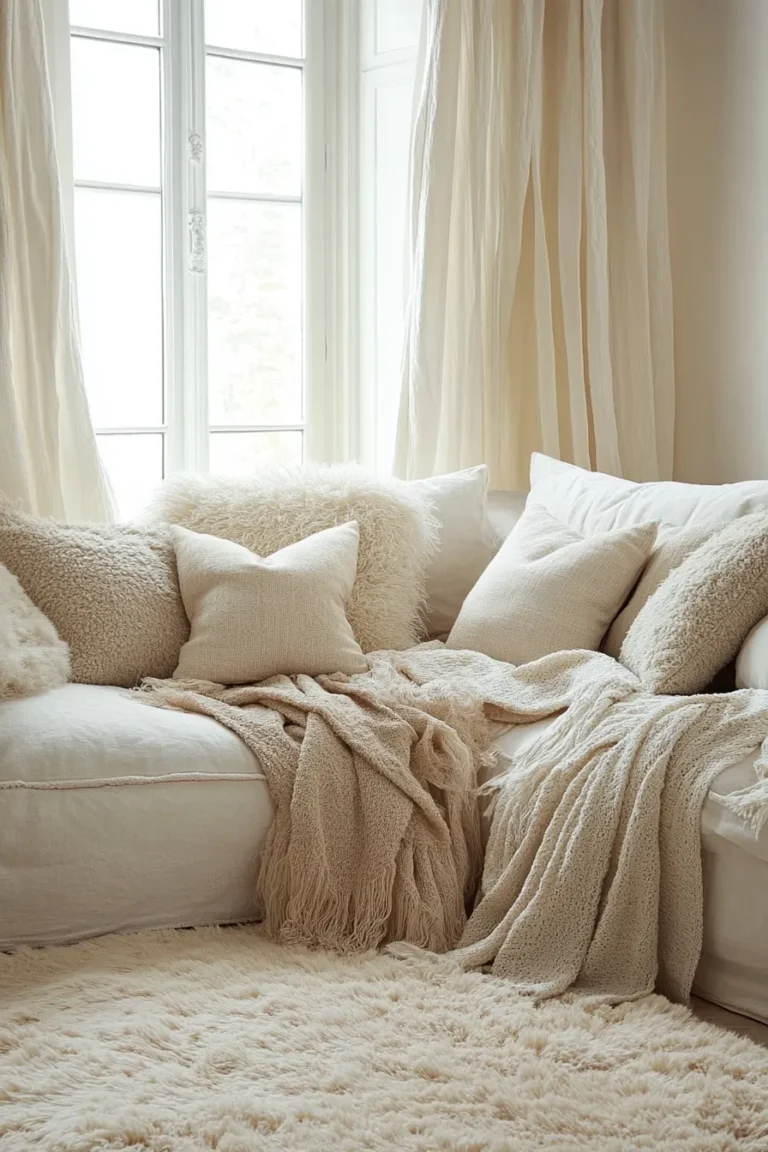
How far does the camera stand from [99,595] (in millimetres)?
2600

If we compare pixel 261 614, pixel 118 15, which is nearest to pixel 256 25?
pixel 118 15

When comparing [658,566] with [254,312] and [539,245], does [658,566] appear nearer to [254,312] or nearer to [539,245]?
[539,245]

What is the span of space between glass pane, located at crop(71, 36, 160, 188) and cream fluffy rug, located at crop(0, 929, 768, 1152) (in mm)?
2105

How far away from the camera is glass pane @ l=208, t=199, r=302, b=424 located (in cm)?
356

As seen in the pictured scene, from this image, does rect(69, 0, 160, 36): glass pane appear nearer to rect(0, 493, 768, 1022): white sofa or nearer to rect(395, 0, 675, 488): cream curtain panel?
rect(395, 0, 675, 488): cream curtain panel

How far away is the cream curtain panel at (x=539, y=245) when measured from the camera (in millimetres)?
3396

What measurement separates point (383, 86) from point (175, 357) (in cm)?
98

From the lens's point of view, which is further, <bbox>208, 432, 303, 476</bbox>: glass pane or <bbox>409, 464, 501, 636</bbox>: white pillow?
<bbox>208, 432, 303, 476</bbox>: glass pane

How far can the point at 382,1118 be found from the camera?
1.65 m

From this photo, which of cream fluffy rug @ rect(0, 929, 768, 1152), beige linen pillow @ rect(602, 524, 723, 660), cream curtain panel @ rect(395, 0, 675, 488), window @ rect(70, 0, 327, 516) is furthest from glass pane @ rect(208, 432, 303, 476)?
cream fluffy rug @ rect(0, 929, 768, 1152)

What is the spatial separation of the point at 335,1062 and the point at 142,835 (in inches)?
22.4

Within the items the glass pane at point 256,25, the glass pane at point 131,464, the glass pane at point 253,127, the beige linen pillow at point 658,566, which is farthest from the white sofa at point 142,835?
the glass pane at point 256,25

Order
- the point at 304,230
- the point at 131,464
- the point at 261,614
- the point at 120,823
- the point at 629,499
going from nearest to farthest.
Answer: the point at 120,823 < the point at 261,614 < the point at 629,499 < the point at 131,464 < the point at 304,230

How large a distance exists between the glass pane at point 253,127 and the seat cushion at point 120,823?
1.85m
